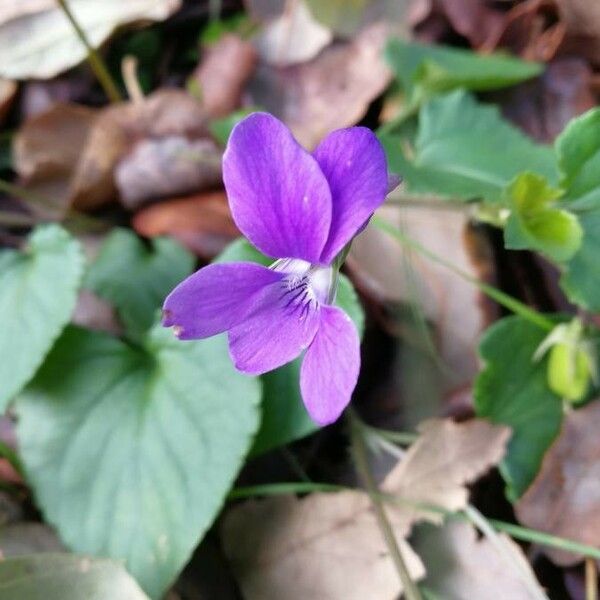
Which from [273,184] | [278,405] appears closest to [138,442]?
[278,405]

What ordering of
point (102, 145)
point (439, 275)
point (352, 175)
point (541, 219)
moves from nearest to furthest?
point (352, 175)
point (541, 219)
point (439, 275)
point (102, 145)

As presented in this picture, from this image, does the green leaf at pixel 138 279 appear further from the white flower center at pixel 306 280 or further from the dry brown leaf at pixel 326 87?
the white flower center at pixel 306 280

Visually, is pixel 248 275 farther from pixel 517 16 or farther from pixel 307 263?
pixel 517 16

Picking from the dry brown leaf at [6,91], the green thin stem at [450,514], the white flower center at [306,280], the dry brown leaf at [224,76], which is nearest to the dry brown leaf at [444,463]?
the green thin stem at [450,514]

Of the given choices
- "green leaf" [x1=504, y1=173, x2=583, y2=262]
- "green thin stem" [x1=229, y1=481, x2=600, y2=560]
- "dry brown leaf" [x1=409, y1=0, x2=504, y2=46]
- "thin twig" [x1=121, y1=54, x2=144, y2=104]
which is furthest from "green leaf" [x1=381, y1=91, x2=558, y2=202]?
"thin twig" [x1=121, y1=54, x2=144, y2=104]

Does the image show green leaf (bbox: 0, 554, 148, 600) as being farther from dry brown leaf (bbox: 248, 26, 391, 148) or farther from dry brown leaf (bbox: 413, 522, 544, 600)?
dry brown leaf (bbox: 248, 26, 391, 148)

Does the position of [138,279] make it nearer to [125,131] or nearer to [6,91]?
[125,131]

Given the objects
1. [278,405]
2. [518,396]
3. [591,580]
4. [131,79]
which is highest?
[131,79]
